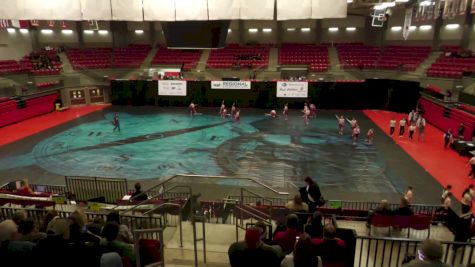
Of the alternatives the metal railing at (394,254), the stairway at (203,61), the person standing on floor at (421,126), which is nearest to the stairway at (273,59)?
the stairway at (203,61)

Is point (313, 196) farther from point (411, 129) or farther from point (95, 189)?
point (411, 129)

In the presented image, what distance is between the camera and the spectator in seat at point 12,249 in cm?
430

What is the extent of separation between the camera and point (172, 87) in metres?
31.2

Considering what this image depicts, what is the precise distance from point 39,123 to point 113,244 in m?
25.3

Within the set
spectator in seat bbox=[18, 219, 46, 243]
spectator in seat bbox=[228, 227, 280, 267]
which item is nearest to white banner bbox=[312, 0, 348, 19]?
spectator in seat bbox=[228, 227, 280, 267]

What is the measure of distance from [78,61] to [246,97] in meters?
18.9

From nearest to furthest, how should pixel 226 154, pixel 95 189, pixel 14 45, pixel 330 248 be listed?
pixel 330 248, pixel 95 189, pixel 226 154, pixel 14 45

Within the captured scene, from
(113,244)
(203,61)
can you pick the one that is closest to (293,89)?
(203,61)

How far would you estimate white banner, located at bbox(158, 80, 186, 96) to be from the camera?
102 feet

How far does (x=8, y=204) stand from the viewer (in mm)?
9859

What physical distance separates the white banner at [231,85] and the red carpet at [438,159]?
11.5 m

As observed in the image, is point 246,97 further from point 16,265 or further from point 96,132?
point 16,265

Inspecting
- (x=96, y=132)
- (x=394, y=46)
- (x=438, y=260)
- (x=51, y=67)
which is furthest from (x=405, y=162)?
(x=51, y=67)

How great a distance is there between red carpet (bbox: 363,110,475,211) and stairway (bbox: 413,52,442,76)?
7.66 metres
